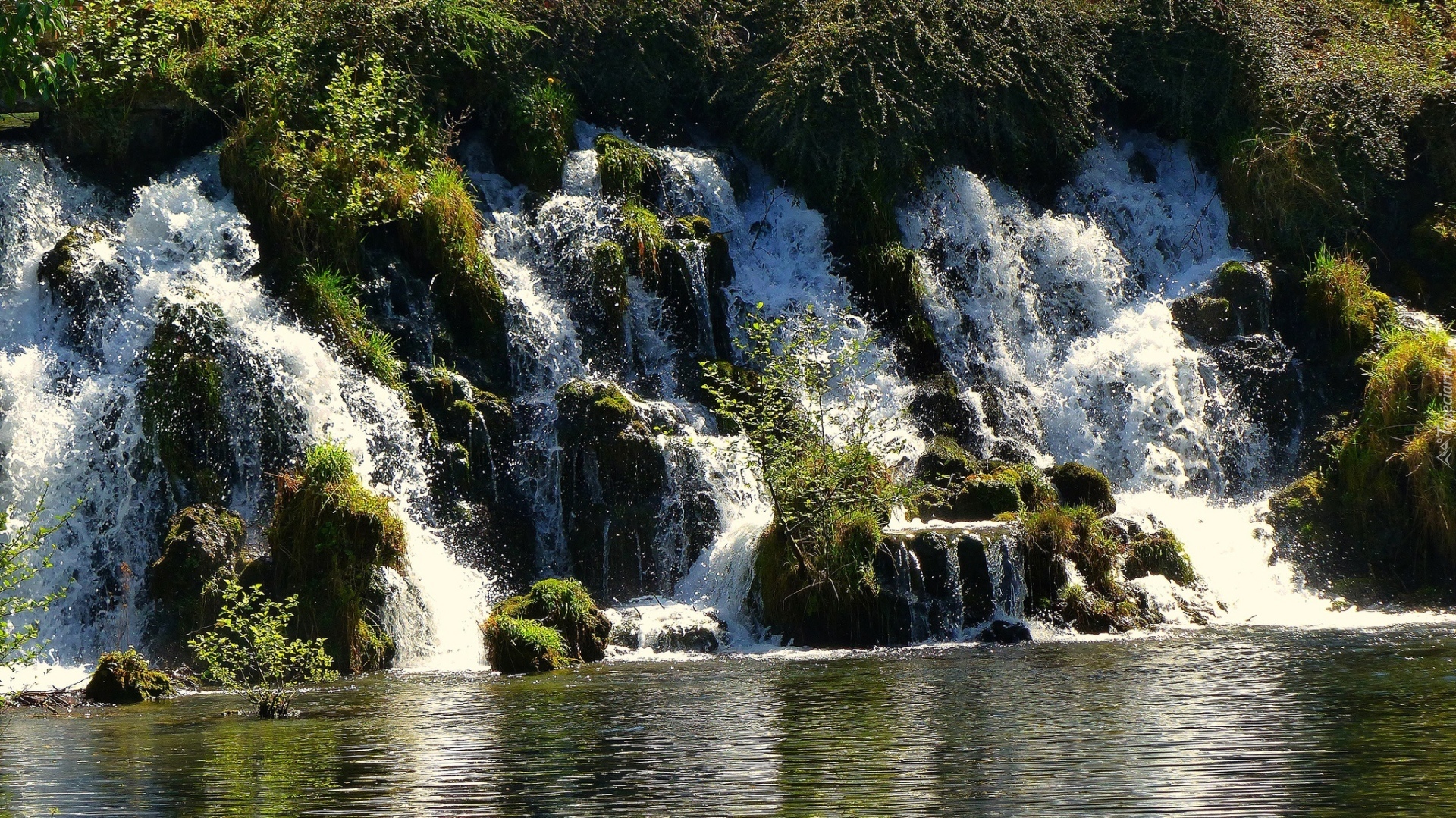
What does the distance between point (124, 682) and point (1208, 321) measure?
17.7 metres

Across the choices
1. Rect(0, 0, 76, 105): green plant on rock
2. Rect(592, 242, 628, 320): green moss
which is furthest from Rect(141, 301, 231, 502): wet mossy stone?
Rect(0, 0, 76, 105): green plant on rock

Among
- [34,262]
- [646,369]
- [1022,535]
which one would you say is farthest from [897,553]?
[34,262]

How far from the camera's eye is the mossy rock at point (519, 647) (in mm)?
17203

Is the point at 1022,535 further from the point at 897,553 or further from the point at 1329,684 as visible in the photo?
the point at 1329,684

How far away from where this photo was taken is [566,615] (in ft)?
59.3

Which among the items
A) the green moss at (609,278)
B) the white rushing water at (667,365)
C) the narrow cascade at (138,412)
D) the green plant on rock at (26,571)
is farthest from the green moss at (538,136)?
the green plant on rock at (26,571)

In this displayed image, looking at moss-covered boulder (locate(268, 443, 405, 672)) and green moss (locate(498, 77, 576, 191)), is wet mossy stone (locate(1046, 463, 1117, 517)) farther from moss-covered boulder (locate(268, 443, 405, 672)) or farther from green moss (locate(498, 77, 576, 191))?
green moss (locate(498, 77, 576, 191))

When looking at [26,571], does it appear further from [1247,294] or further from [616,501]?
[1247,294]

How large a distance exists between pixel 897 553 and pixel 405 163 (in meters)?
10.4

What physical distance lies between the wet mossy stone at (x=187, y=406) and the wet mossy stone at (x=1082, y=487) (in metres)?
10.8

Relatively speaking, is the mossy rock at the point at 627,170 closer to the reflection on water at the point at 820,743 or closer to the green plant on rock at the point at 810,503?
the green plant on rock at the point at 810,503

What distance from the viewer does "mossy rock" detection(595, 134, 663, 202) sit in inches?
989

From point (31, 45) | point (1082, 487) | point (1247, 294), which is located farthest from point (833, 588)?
point (1247, 294)

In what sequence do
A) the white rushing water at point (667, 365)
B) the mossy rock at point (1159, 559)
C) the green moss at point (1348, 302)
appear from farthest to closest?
the green moss at point (1348, 302) < the mossy rock at point (1159, 559) < the white rushing water at point (667, 365)
